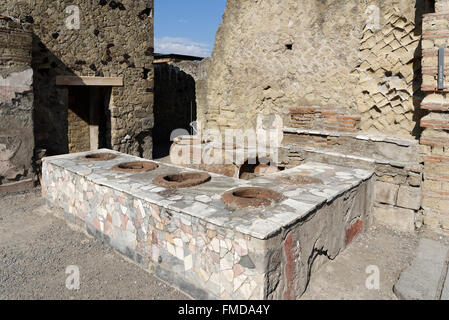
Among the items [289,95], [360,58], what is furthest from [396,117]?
[289,95]

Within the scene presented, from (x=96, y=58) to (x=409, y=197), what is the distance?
632cm

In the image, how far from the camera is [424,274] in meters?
3.12

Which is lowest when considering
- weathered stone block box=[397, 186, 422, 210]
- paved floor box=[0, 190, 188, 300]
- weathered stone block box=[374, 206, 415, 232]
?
paved floor box=[0, 190, 188, 300]

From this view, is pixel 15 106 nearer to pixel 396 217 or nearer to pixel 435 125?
pixel 396 217

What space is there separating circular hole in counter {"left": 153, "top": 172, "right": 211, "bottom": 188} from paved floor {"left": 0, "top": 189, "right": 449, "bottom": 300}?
864 millimetres

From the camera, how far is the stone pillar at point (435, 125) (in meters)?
3.92

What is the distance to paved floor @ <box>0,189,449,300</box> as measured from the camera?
9.73 feet

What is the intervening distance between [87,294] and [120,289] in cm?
27

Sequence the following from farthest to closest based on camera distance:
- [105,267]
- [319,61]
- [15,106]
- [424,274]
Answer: [15,106] → [319,61] → [105,267] → [424,274]

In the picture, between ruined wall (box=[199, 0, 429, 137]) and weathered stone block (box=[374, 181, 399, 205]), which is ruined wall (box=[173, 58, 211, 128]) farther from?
weathered stone block (box=[374, 181, 399, 205])

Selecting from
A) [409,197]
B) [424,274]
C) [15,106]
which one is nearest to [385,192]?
[409,197]

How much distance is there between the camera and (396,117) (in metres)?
4.84

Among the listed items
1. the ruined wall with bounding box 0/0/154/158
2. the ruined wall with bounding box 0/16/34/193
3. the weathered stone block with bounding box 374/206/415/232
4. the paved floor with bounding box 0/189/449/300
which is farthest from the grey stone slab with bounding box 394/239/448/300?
the ruined wall with bounding box 0/0/154/158

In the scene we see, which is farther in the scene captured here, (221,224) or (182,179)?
(182,179)
